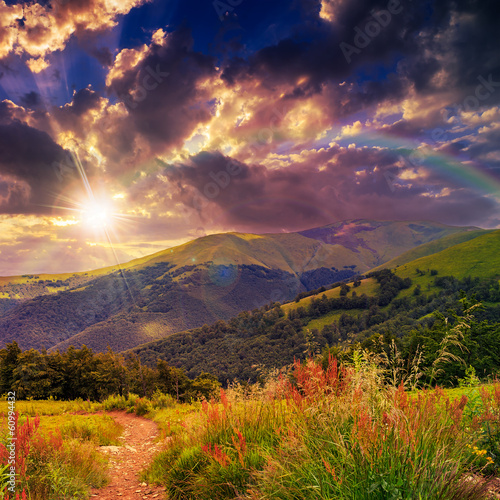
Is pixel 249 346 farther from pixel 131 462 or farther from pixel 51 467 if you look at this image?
pixel 51 467

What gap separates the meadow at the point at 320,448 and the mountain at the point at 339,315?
4136 inches

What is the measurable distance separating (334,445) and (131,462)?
23.5ft

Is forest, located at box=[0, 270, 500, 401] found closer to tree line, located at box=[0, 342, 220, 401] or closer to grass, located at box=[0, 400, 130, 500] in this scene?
tree line, located at box=[0, 342, 220, 401]

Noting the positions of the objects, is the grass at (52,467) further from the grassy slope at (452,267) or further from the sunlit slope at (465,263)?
the sunlit slope at (465,263)

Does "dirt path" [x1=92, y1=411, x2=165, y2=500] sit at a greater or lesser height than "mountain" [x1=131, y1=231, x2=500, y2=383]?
greater

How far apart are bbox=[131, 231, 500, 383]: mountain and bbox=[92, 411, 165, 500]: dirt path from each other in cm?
9713

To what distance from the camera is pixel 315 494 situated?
8.80ft

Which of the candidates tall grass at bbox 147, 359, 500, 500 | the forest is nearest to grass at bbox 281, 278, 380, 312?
the forest

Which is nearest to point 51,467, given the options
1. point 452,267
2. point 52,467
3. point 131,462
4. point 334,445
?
point 52,467

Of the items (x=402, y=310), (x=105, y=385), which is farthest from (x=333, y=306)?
(x=105, y=385)

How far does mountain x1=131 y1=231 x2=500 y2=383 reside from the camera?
116 metres

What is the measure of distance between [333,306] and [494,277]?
7320 centimetres

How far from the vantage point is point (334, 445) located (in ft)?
10.8

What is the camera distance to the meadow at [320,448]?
2604 millimetres
